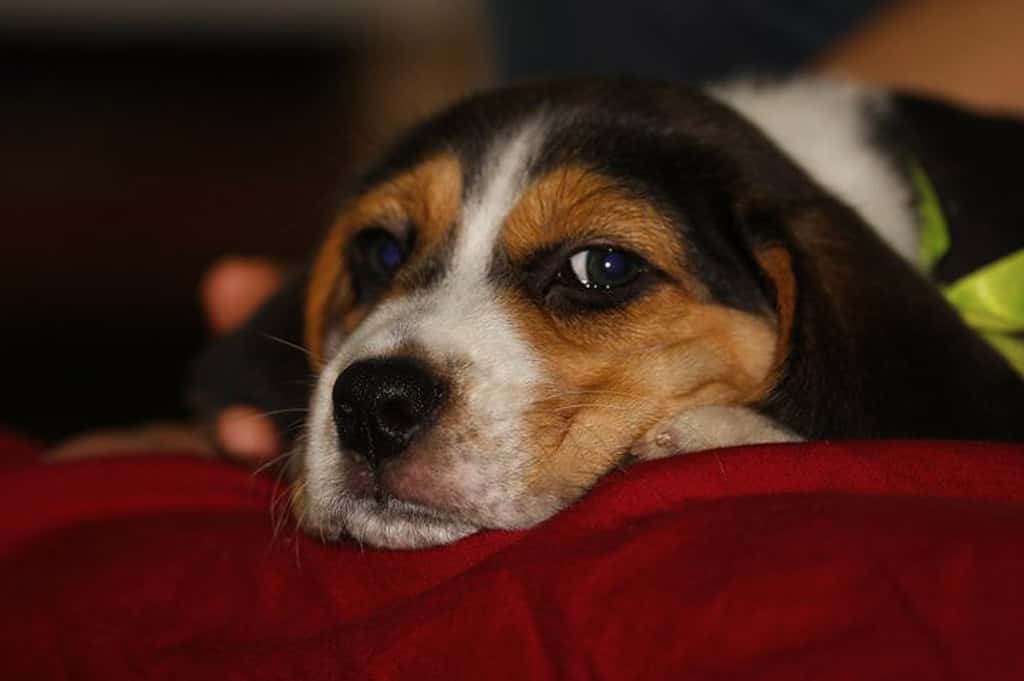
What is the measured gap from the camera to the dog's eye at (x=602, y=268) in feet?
9.76

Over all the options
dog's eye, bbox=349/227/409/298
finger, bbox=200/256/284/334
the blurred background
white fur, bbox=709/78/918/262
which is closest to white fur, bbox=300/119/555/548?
dog's eye, bbox=349/227/409/298

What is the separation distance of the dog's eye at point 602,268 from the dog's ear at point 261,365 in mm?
830

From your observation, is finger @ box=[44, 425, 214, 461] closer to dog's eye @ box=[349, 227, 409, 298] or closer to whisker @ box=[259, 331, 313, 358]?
whisker @ box=[259, 331, 313, 358]

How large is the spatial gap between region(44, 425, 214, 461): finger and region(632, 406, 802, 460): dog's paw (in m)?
1.31

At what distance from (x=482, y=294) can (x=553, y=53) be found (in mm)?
3064

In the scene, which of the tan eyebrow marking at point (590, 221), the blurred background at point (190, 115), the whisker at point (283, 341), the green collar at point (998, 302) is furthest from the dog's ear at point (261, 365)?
the blurred background at point (190, 115)

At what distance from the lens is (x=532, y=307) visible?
2898mm

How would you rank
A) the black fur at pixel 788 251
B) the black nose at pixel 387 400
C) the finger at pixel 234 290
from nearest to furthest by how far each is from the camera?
the black nose at pixel 387 400, the black fur at pixel 788 251, the finger at pixel 234 290

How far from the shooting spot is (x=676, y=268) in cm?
297

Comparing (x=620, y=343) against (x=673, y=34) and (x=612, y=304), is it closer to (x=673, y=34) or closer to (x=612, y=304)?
(x=612, y=304)

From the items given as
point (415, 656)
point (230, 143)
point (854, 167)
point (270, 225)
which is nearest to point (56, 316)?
point (270, 225)

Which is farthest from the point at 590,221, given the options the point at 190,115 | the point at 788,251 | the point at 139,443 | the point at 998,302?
the point at 190,115

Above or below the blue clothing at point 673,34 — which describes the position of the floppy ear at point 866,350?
above

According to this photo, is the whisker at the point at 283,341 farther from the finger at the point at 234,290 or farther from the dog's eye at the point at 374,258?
the finger at the point at 234,290
